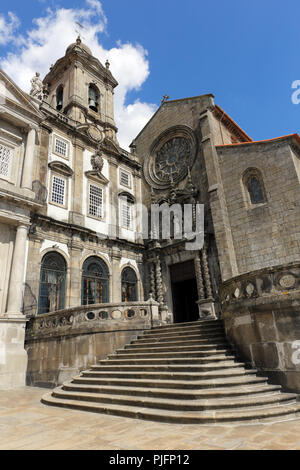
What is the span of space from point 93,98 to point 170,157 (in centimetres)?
863

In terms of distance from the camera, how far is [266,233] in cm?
1580

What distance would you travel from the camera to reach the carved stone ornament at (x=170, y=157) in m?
21.3

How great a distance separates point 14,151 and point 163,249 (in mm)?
10808

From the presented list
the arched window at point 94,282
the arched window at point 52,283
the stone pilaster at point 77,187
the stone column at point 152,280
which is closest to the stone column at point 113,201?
the arched window at point 94,282

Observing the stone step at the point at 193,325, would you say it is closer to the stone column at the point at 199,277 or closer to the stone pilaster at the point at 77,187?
the stone column at the point at 199,277

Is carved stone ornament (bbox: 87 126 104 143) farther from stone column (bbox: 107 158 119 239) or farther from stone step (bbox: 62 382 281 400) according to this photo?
stone step (bbox: 62 382 281 400)

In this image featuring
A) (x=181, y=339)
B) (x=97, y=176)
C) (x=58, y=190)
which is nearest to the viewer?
(x=181, y=339)

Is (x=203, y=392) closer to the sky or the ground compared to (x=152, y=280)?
closer to the ground

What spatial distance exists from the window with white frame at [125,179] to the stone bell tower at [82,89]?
2.96 m

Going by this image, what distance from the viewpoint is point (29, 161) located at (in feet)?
52.4

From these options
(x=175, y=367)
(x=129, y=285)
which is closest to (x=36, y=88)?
(x=129, y=285)

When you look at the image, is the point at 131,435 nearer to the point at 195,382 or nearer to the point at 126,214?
the point at 195,382

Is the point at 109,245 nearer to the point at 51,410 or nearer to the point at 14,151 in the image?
the point at 14,151
